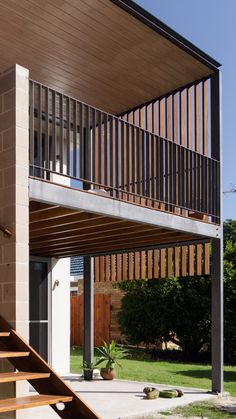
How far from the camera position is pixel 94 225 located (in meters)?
7.57

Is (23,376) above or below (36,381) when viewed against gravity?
above

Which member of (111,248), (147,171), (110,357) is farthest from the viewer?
(110,357)

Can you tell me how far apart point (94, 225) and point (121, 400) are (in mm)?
2725

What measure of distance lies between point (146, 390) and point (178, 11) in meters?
9.49

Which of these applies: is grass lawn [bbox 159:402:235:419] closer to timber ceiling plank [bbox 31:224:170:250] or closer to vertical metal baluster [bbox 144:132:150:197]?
timber ceiling plank [bbox 31:224:170:250]

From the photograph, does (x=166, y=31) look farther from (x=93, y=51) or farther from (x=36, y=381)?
(x=36, y=381)

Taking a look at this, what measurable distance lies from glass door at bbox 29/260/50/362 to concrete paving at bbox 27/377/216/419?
950 millimetres

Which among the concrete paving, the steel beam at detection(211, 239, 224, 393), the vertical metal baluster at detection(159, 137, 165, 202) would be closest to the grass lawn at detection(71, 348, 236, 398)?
the steel beam at detection(211, 239, 224, 393)

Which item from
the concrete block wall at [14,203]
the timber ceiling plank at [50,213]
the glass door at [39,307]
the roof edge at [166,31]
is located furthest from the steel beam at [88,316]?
the concrete block wall at [14,203]

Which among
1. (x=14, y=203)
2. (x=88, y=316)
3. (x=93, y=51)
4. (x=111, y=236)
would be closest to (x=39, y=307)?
(x=88, y=316)

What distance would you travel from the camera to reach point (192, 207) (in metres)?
8.48

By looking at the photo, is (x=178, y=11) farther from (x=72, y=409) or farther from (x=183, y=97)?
(x=72, y=409)

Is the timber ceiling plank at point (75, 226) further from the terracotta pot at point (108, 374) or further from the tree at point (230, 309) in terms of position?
the tree at point (230, 309)

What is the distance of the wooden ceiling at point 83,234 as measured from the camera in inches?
274
